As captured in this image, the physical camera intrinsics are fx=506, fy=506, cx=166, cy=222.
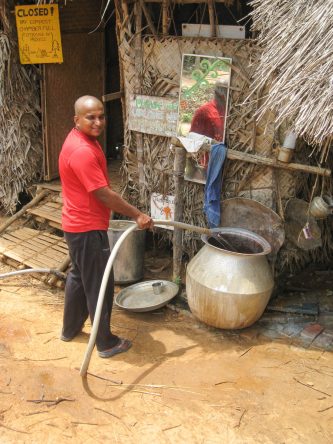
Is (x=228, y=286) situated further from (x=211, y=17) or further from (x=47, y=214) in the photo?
(x=47, y=214)

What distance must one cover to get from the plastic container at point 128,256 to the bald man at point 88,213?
3.46ft

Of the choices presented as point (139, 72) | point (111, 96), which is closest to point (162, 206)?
point (111, 96)

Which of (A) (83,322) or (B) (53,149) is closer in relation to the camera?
(A) (83,322)

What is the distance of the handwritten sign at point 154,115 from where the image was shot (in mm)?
5133

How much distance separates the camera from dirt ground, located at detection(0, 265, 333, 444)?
11.1ft

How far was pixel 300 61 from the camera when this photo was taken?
384 cm

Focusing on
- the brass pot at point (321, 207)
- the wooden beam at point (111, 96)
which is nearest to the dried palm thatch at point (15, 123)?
the wooden beam at point (111, 96)

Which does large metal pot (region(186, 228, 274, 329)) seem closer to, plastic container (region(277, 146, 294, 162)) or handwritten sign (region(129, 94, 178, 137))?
plastic container (region(277, 146, 294, 162))

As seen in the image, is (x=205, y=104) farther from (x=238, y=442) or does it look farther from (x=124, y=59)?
(x=238, y=442)

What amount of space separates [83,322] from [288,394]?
1.79 m

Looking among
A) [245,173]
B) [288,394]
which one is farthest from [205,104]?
[288,394]

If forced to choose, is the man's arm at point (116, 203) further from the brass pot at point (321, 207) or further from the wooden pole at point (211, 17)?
the wooden pole at point (211, 17)

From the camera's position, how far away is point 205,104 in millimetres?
4863

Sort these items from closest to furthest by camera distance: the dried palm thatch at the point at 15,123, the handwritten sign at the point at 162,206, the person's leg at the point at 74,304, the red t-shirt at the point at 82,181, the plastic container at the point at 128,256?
1. the red t-shirt at the point at 82,181
2. the person's leg at the point at 74,304
3. the plastic container at the point at 128,256
4. the handwritten sign at the point at 162,206
5. the dried palm thatch at the point at 15,123
